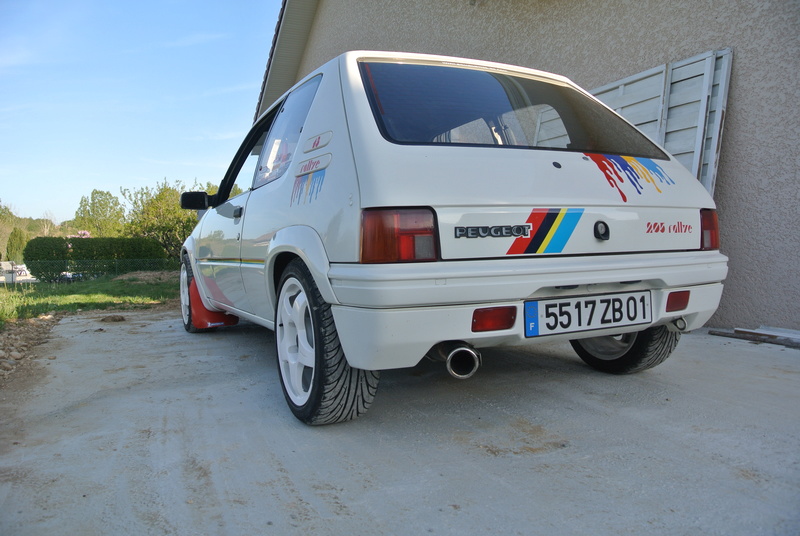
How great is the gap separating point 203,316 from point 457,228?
3614mm

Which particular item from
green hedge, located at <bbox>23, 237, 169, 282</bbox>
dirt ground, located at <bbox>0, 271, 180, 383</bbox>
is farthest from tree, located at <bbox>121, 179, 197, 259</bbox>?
dirt ground, located at <bbox>0, 271, 180, 383</bbox>

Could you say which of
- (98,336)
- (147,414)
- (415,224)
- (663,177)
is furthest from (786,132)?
(98,336)

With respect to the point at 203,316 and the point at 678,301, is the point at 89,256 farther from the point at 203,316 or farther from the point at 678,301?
the point at 678,301

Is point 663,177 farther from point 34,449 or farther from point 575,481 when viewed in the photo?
point 34,449

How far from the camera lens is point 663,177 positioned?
262 cm

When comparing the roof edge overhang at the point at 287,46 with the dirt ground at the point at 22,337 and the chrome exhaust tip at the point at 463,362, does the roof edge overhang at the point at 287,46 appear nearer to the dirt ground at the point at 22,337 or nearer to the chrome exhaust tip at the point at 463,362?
the dirt ground at the point at 22,337

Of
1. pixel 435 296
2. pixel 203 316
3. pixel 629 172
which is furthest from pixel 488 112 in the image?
pixel 203 316

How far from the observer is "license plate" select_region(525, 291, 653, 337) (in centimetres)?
221

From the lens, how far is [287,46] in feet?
47.5

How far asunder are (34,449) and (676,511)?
7.96ft

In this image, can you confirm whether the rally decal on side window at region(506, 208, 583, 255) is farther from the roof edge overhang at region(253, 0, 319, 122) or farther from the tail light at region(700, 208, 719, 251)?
the roof edge overhang at region(253, 0, 319, 122)

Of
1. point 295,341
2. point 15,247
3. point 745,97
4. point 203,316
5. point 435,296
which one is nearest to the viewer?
point 435,296

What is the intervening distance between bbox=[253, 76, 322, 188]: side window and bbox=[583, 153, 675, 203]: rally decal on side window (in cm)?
141

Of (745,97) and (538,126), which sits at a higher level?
(745,97)
